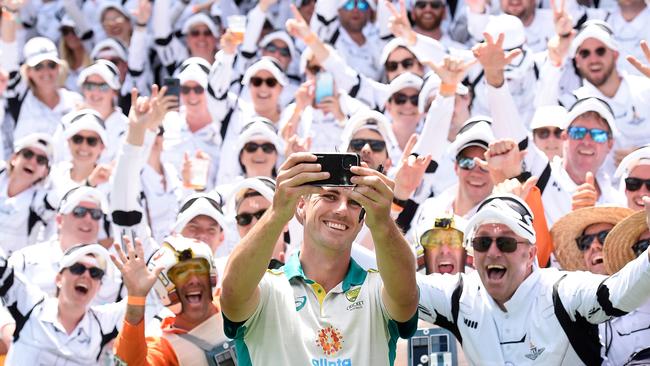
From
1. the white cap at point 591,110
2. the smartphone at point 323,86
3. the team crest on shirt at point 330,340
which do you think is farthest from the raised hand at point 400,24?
the team crest on shirt at point 330,340

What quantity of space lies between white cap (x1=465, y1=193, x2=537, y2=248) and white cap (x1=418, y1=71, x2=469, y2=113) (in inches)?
153

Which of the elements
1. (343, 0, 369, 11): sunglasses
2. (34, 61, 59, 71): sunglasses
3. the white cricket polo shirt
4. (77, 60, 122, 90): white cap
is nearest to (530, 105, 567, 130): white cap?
(343, 0, 369, 11): sunglasses

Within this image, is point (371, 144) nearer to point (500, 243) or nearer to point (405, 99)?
point (405, 99)

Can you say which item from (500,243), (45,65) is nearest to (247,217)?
(500,243)

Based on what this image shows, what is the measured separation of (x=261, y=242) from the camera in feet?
18.2

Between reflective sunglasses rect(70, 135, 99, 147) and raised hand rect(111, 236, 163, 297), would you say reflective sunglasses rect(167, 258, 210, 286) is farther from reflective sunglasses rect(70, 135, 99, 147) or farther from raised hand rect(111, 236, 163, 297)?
reflective sunglasses rect(70, 135, 99, 147)

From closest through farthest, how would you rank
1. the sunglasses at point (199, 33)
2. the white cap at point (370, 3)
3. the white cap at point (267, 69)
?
the white cap at point (267, 69)
the white cap at point (370, 3)
the sunglasses at point (199, 33)

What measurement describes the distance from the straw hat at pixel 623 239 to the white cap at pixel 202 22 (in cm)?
736

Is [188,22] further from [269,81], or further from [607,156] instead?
[607,156]

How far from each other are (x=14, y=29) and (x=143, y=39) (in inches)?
51.4

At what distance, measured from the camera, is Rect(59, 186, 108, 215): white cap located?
417 inches

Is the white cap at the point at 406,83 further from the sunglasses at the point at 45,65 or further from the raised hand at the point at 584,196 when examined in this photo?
the sunglasses at the point at 45,65

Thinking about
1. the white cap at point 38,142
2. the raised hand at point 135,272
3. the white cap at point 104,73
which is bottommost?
the raised hand at point 135,272

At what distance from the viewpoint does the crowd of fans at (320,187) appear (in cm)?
586
